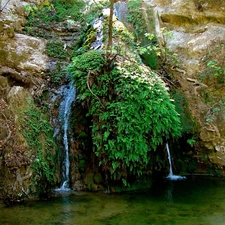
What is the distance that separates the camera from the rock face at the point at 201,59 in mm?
9070

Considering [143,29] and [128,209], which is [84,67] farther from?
[143,29]

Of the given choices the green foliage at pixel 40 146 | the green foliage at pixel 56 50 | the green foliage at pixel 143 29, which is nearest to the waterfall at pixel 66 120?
the green foliage at pixel 40 146

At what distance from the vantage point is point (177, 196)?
22.3 ft

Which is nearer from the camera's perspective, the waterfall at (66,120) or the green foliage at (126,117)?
the green foliage at (126,117)

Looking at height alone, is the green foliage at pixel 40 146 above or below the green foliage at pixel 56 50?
below

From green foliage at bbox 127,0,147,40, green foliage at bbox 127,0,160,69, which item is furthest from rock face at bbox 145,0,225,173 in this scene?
green foliage at bbox 127,0,147,40

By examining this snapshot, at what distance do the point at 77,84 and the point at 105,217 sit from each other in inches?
137

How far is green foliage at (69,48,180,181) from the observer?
678cm

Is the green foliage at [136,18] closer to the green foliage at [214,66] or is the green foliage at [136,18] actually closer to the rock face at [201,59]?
the rock face at [201,59]

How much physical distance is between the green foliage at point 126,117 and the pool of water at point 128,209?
2.54 feet

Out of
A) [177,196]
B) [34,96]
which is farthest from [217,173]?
[34,96]

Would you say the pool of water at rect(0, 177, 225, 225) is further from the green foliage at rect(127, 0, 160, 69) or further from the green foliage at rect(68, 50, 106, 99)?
the green foliage at rect(127, 0, 160, 69)

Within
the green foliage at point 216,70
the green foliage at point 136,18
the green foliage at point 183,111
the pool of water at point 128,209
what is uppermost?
the green foliage at point 136,18

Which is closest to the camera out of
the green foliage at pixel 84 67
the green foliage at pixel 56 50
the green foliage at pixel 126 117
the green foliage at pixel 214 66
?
the green foliage at pixel 126 117
